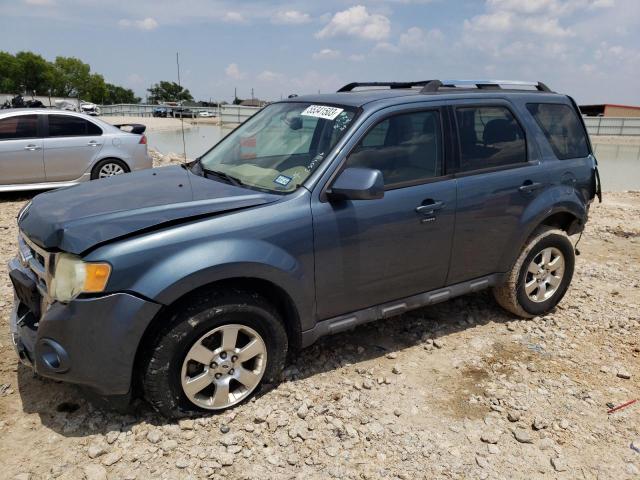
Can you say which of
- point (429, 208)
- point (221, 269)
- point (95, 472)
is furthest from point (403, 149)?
point (95, 472)

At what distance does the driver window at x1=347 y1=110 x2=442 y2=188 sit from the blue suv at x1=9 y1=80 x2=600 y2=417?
0.4 inches

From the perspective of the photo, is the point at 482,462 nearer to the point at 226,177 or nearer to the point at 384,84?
the point at 226,177

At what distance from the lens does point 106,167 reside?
9.28m

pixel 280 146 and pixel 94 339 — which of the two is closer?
pixel 94 339

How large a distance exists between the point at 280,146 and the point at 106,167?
6604mm

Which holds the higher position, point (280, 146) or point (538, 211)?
point (280, 146)

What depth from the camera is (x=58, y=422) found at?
2.99 m

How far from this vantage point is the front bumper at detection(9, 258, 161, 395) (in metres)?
2.56

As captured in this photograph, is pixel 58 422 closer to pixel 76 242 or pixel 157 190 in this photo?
pixel 76 242

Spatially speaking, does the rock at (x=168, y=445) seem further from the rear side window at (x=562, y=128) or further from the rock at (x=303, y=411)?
the rear side window at (x=562, y=128)

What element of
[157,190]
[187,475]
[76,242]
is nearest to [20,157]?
[157,190]

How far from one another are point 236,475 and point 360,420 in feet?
2.69

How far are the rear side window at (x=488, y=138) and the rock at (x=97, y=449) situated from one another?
113 inches

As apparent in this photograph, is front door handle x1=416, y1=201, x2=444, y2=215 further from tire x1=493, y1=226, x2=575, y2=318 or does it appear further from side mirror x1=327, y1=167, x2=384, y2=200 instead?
tire x1=493, y1=226, x2=575, y2=318
